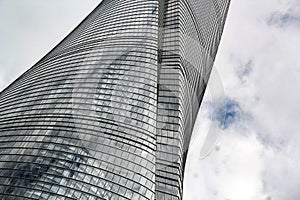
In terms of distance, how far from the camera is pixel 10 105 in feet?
258

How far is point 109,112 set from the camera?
65.7 m

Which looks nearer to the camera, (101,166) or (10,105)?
(101,166)

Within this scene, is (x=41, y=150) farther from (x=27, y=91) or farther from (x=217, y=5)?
(x=217, y=5)

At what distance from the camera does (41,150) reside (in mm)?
60031

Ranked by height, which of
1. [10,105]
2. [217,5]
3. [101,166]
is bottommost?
[101,166]

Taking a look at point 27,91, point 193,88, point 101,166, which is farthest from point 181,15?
point 101,166

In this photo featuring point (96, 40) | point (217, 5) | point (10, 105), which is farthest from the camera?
point (217, 5)

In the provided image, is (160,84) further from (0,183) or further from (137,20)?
(0,183)

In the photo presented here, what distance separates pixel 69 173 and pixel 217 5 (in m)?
93.6

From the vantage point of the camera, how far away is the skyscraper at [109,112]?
55.8m

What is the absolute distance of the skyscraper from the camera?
55750mm

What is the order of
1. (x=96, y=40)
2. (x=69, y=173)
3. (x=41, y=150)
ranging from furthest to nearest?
(x=96, y=40), (x=41, y=150), (x=69, y=173)

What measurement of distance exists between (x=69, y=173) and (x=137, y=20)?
46.6 m

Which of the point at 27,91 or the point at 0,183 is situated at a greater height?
the point at 27,91
